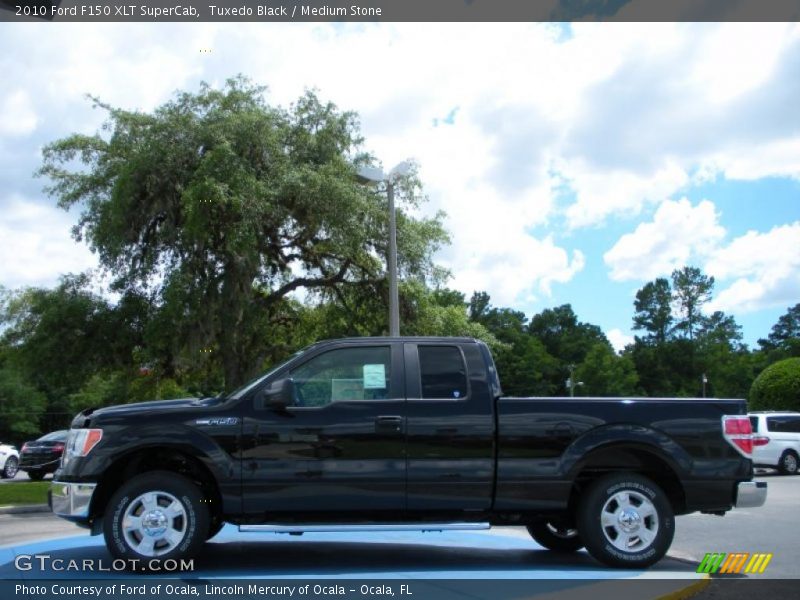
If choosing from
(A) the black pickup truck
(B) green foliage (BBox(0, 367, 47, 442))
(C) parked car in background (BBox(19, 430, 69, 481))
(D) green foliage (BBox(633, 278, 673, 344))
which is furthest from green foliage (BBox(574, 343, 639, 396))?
(A) the black pickup truck

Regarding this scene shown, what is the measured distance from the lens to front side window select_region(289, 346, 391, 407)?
6.93 meters

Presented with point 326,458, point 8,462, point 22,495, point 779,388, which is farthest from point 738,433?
→ point 779,388

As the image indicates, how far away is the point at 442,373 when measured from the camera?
7125 millimetres

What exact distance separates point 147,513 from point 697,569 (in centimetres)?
480

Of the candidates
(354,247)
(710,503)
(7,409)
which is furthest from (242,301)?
(7,409)

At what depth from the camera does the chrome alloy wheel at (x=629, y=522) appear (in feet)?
22.6

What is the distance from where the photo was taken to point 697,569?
730 cm

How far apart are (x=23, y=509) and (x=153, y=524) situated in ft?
30.2

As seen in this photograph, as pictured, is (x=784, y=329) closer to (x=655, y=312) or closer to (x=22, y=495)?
(x=655, y=312)

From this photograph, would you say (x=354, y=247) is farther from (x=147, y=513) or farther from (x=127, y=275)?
(x=147, y=513)

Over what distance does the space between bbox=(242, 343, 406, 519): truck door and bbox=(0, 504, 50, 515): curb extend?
9274 millimetres

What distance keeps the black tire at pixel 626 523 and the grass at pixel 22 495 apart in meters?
11.8

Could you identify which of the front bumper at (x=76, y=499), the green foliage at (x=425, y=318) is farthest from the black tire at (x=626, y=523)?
the green foliage at (x=425, y=318)

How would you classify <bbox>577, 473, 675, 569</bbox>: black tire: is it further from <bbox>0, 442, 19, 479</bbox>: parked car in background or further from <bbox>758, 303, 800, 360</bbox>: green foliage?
<bbox>758, 303, 800, 360</bbox>: green foliage
